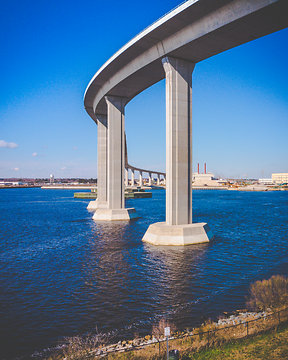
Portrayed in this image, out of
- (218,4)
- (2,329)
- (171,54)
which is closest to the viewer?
(2,329)

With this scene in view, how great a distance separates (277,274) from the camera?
18703 millimetres

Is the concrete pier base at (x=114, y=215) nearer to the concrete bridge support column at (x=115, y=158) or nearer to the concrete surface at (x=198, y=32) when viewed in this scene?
the concrete bridge support column at (x=115, y=158)

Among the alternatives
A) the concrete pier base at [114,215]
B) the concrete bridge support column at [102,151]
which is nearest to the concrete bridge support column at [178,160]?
the concrete pier base at [114,215]

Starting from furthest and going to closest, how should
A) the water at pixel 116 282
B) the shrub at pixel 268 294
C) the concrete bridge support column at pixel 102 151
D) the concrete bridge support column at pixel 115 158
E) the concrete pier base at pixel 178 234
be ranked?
1. the concrete bridge support column at pixel 102 151
2. the concrete bridge support column at pixel 115 158
3. the concrete pier base at pixel 178 234
4. the shrub at pixel 268 294
5. the water at pixel 116 282

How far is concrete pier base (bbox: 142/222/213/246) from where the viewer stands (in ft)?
85.8

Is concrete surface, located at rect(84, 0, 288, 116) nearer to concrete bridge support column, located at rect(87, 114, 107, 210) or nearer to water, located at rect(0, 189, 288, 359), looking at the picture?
water, located at rect(0, 189, 288, 359)

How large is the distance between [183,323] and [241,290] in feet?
17.1

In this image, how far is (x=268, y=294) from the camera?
48.2 feet

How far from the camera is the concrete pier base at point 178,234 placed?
2616cm

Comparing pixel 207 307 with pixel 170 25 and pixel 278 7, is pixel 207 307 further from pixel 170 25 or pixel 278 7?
pixel 170 25

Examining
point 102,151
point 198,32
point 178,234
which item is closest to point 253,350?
point 178,234

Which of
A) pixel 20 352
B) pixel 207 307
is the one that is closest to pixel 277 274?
pixel 207 307

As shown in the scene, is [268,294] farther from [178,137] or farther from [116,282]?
[178,137]

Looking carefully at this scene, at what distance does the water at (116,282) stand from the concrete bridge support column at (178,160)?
Result: 1.33 metres
